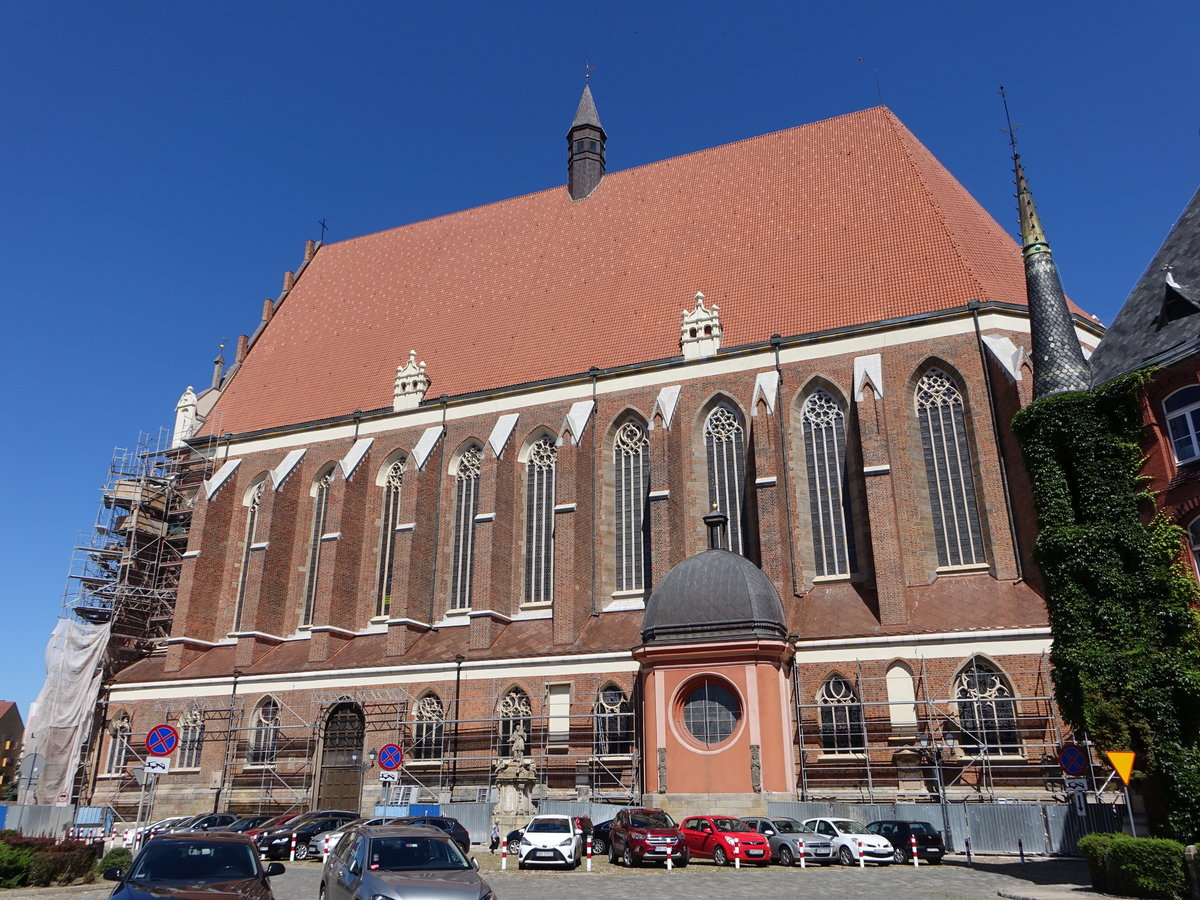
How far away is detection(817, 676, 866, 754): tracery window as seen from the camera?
24.7 metres

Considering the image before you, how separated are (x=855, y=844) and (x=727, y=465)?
1410cm

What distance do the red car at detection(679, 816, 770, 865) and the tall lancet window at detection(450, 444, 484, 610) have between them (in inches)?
576

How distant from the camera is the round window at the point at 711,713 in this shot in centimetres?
2362

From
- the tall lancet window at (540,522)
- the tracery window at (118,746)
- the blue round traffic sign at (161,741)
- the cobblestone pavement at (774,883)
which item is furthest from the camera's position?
the tracery window at (118,746)

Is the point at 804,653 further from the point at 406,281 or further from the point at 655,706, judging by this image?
the point at 406,281

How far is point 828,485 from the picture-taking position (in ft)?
95.1

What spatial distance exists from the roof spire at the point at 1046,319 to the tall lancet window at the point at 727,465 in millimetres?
10861

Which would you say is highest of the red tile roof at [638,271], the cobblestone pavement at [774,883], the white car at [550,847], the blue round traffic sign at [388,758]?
the red tile roof at [638,271]

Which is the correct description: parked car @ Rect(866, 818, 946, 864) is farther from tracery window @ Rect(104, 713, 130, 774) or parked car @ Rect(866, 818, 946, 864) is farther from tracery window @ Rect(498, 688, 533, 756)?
tracery window @ Rect(104, 713, 130, 774)

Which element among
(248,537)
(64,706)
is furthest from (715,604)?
(64,706)

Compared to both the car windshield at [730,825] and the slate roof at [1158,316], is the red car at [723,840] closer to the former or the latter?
the car windshield at [730,825]

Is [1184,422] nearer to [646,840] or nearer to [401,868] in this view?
[646,840]

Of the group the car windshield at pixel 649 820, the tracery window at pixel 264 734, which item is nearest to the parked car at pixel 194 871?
the car windshield at pixel 649 820

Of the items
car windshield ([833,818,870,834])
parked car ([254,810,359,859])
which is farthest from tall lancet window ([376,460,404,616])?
car windshield ([833,818,870,834])
